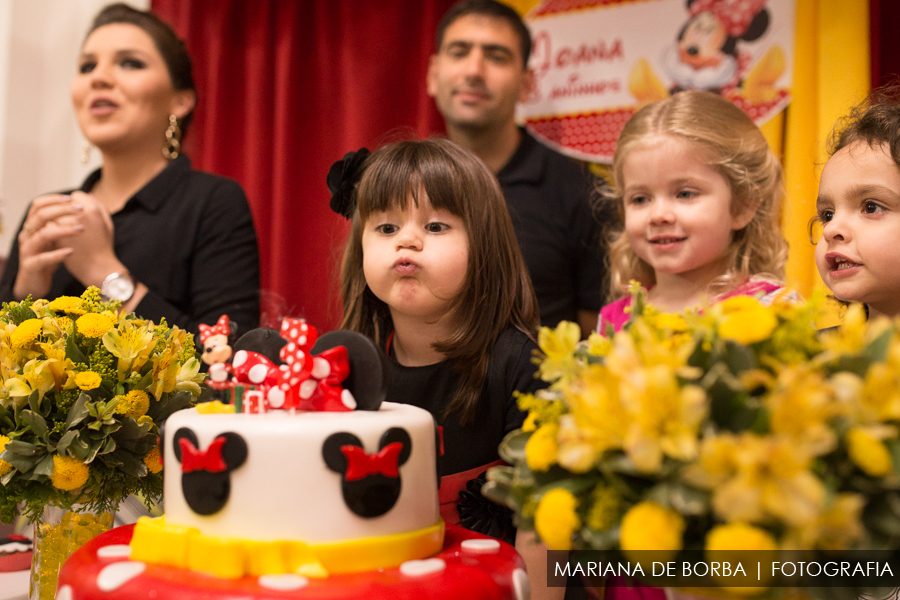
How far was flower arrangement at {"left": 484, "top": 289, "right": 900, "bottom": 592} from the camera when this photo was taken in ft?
1.77

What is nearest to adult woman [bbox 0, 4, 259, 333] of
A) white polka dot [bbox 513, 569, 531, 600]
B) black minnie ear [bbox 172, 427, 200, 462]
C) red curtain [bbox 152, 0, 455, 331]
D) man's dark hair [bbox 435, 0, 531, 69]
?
red curtain [bbox 152, 0, 455, 331]

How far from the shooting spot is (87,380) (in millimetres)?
945

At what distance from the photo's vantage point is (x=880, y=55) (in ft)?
5.69

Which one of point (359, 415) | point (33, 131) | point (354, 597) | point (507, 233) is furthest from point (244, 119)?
point (354, 597)

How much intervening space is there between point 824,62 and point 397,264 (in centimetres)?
126

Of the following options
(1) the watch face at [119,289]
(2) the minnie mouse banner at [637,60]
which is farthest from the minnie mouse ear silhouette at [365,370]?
(2) the minnie mouse banner at [637,60]

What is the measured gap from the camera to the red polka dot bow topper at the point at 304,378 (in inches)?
34.0

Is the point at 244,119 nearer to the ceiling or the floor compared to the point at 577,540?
nearer to the ceiling

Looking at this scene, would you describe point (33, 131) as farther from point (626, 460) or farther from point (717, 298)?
point (626, 460)

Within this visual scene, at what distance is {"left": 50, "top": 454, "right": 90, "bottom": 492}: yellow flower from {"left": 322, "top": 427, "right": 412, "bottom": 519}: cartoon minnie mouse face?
0.39 m

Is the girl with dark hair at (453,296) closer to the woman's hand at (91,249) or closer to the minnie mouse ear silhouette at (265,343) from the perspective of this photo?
the minnie mouse ear silhouette at (265,343)

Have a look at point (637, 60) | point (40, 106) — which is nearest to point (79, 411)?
point (637, 60)

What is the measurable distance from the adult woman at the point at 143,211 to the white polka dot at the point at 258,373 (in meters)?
0.79

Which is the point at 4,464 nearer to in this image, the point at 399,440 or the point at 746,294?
the point at 399,440
